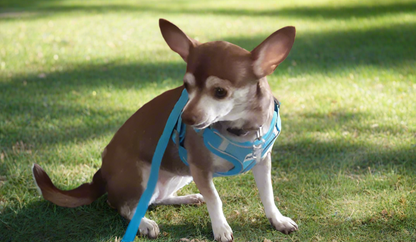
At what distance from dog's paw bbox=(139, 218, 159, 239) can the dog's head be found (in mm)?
947

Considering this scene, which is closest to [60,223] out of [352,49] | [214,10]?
[352,49]

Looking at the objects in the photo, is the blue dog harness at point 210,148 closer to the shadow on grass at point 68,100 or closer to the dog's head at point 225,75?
the dog's head at point 225,75

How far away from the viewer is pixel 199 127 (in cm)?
223

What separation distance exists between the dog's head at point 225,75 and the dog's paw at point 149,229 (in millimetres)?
947

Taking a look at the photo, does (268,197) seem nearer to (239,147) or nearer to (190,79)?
(239,147)

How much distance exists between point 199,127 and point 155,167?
20.5 inches

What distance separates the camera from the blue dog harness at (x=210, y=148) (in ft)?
7.98

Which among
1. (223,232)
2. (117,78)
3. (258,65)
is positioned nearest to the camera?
(258,65)

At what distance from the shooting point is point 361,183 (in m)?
3.38

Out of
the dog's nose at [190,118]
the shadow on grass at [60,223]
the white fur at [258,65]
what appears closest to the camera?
the dog's nose at [190,118]

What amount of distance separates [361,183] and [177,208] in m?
1.45

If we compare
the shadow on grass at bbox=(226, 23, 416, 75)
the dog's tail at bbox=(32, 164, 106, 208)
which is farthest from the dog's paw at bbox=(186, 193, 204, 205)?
the shadow on grass at bbox=(226, 23, 416, 75)

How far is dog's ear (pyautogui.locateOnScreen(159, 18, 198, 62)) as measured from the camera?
2.36m

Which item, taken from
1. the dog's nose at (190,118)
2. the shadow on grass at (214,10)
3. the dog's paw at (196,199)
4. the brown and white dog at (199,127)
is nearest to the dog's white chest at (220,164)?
the brown and white dog at (199,127)
